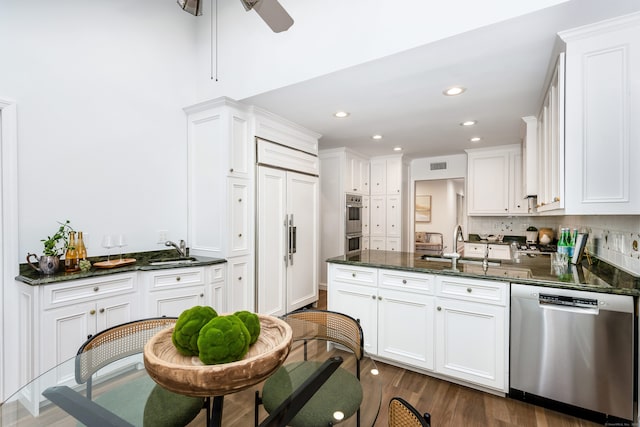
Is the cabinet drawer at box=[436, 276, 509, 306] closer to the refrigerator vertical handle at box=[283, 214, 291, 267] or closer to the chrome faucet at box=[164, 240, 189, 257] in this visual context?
the refrigerator vertical handle at box=[283, 214, 291, 267]

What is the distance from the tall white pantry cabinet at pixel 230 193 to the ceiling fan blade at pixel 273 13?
64.9 inches

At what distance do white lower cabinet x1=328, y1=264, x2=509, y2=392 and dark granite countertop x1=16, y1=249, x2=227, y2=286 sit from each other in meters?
1.37

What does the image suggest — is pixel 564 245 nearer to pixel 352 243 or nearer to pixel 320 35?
pixel 320 35

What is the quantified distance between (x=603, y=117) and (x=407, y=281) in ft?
5.29

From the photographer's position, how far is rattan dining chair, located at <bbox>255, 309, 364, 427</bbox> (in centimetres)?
116

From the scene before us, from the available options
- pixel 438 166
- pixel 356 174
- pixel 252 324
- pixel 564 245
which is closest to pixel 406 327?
pixel 564 245

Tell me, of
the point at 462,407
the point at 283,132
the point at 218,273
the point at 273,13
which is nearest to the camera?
the point at 273,13

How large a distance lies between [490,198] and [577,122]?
338 cm

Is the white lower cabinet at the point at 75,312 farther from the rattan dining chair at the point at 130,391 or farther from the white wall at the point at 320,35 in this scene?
the white wall at the point at 320,35

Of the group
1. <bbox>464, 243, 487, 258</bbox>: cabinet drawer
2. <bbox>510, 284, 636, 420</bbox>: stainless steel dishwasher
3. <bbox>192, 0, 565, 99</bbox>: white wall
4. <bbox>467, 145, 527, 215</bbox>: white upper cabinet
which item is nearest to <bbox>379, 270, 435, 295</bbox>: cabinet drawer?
<bbox>510, 284, 636, 420</bbox>: stainless steel dishwasher

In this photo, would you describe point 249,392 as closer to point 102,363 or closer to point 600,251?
point 102,363

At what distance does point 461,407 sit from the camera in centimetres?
211

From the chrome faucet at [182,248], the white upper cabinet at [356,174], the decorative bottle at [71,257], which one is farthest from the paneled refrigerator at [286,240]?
the decorative bottle at [71,257]

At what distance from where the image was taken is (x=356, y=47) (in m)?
2.34
